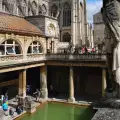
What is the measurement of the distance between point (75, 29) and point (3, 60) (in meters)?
45.1

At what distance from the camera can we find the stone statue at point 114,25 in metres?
4.91

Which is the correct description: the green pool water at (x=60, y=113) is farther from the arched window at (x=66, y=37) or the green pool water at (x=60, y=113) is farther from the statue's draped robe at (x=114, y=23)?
the arched window at (x=66, y=37)

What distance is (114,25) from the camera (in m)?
4.93

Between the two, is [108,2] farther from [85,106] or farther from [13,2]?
[13,2]

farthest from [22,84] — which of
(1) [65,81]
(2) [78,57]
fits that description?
(1) [65,81]

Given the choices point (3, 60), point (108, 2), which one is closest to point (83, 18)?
point (3, 60)

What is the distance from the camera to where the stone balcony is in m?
18.5

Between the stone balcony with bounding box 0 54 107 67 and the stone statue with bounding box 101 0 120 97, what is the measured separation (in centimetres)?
1381

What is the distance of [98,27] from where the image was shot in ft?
249

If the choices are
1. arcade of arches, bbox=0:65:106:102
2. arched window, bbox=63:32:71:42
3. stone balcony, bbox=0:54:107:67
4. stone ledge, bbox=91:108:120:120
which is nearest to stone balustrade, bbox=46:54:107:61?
stone balcony, bbox=0:54:107:67

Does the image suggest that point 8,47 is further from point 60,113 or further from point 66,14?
point 66,14

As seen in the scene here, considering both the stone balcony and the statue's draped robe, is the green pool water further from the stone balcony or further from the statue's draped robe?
the statue's draped robe

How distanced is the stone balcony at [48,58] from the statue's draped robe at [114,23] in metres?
13.8

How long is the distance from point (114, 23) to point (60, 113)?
16.6 meters
